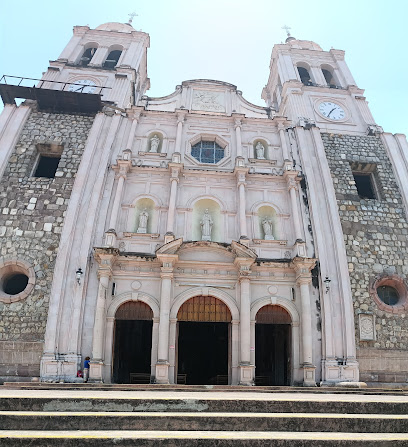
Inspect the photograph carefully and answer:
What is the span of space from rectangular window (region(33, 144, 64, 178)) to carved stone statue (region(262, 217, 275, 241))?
422 inches

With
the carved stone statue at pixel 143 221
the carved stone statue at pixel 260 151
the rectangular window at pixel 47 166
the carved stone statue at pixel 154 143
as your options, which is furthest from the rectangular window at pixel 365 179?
the rectangular window at pixel 47 166

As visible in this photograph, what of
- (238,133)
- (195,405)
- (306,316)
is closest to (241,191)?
(238,133)

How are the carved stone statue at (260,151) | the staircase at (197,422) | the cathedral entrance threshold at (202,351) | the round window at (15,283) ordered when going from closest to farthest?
the staircase at (197,422)
the round window at (15,283)
the cathedral entrance threshold at (202,351)
the carved stone statue at (260,151)

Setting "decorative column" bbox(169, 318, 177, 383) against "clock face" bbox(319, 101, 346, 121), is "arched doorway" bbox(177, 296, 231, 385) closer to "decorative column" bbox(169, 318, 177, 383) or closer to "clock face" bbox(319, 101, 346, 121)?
"decorative column" bbox(169, 318, 177, 383)

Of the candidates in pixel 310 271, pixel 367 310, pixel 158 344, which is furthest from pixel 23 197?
pixel 367 310

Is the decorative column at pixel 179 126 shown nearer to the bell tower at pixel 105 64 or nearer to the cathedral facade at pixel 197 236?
the cathedral facade at pixel 197 236

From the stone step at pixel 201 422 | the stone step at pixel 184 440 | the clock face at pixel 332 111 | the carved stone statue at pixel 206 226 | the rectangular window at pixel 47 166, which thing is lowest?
the stone step at pixel 184 440

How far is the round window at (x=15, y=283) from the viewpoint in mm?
14181

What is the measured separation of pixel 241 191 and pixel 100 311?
8.19 metres

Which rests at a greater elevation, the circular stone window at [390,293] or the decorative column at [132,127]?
the decorative column at [132,127]

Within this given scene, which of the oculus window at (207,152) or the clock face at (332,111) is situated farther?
the clock face at (332,111)

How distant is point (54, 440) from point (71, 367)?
9.24 metres

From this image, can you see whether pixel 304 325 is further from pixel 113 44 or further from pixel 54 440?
pixel 113 44

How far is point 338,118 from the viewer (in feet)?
68.1
